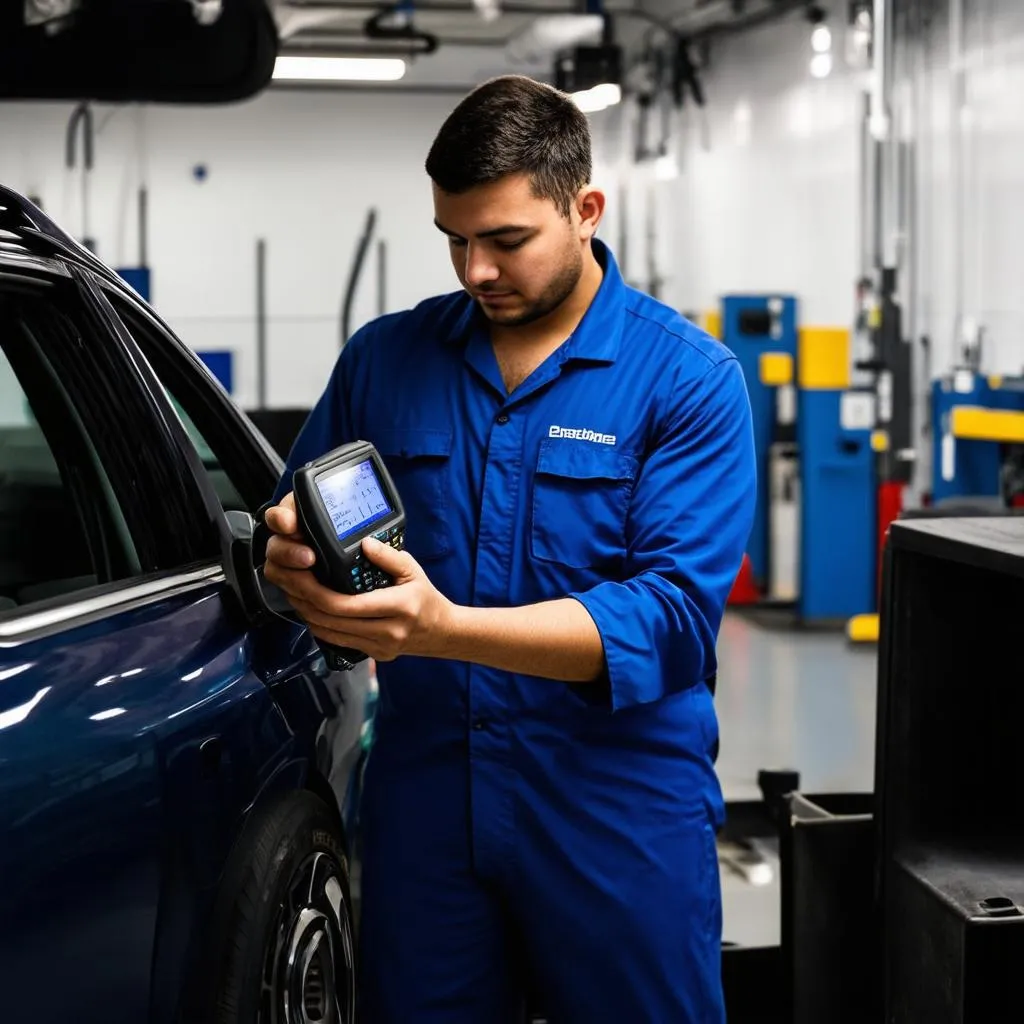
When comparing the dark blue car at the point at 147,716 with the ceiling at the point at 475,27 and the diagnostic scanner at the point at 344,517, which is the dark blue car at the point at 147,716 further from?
the ceiling at the point at 475,27

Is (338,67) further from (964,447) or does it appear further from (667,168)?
(964,447)

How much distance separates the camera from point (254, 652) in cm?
216

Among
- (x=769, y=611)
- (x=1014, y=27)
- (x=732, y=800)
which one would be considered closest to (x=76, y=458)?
(x=732, y=800)

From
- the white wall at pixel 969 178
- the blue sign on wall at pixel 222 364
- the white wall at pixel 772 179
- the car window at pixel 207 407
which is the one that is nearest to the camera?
the car window at pixel 207 407

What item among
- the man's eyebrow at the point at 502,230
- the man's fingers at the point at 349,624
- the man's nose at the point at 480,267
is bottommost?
the man's fingers at the point at 349,624

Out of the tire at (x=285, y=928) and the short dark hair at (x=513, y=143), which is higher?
the short dark hair at (x=513, y=143)

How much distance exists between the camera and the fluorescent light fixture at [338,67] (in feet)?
36.3

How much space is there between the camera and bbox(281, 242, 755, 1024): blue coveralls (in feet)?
6.39

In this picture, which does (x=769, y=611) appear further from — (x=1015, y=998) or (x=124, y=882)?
(x=124, y=882)

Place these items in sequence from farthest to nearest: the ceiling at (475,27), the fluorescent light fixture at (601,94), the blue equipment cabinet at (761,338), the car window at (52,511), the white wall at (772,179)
A: the ceiling at (475,27), the fluorescent light fixture at (601,94), the blue equipment cabinet at (761,338), the white wall at (772,179), the car window at (52,511)

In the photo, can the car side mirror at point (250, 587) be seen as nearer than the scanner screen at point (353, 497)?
No

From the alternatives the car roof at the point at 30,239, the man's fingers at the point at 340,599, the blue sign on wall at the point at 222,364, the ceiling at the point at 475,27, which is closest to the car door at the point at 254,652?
the car roof at the point at 30,239

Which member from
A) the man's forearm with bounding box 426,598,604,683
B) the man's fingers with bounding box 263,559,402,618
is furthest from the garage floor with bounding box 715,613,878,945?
the man's fingers with bounding box 263,559,402,618

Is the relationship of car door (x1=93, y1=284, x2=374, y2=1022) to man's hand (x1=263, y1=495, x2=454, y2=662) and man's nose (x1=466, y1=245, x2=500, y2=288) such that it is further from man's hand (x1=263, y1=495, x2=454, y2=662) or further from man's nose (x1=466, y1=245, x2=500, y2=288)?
man's nose (x1=466, y1=245, x2=500, y2=288)
